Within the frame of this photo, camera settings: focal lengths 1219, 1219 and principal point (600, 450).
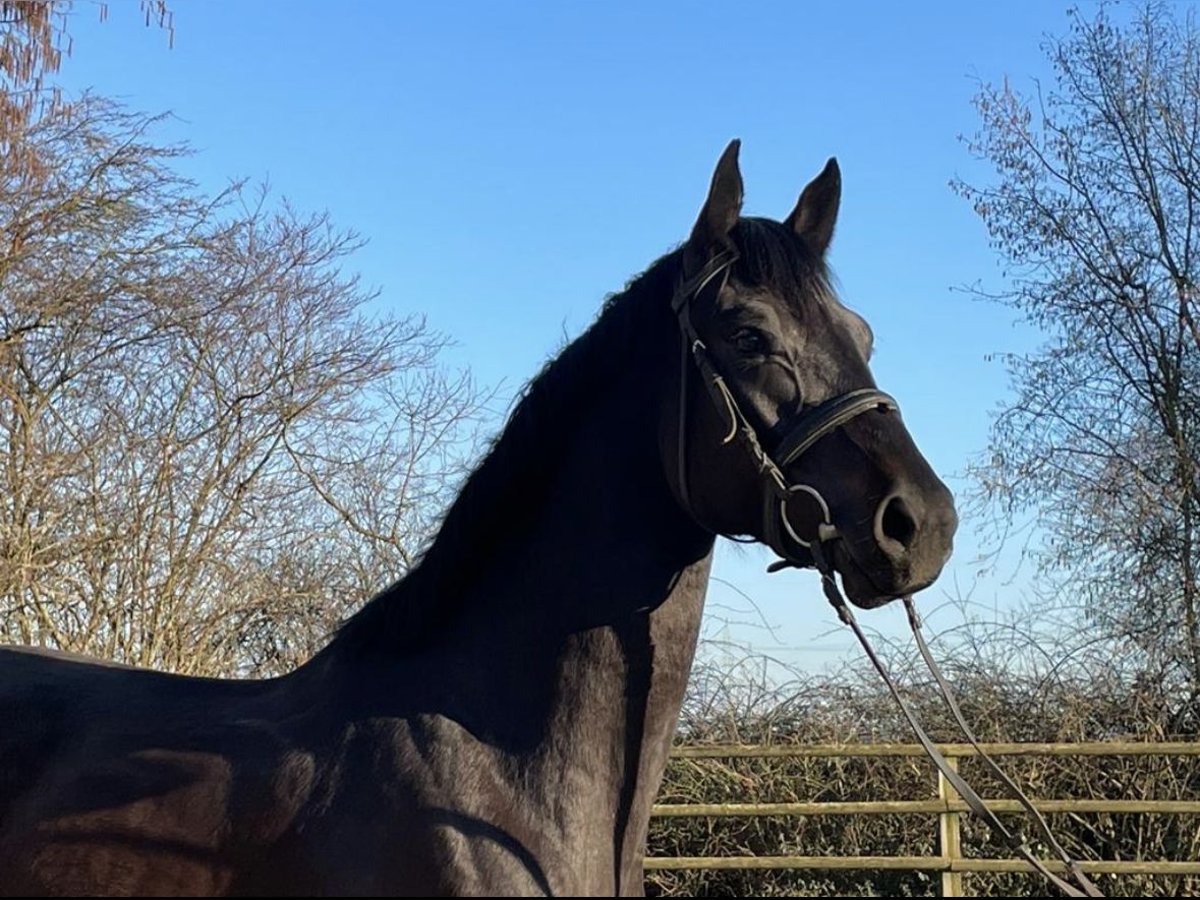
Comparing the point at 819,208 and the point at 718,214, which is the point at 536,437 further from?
the point at 819,208

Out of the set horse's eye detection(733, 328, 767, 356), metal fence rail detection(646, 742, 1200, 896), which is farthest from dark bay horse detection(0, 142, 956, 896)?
metal fence rail detection(646, 742, 1200, 896)

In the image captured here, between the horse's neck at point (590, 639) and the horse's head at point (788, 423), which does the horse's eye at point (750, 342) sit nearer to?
the horse's head at point (788, 423)

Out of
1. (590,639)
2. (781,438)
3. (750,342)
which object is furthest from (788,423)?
(590,639)

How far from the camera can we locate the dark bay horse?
2.81m

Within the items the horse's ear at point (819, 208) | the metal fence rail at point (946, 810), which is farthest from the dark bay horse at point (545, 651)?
the metal fence rail at point (946, 810)

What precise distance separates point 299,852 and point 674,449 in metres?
1.32

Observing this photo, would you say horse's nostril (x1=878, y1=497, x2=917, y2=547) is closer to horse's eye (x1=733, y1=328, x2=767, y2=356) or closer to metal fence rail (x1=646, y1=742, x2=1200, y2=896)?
horse's eye (x1=733, y1=328, x2=767, y2=356)

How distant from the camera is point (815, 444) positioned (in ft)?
9.55

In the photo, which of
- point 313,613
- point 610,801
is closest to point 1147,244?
point 313,613

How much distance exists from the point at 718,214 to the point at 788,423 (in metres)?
0.64

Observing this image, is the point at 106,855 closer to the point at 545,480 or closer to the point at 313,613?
the point at 545,480

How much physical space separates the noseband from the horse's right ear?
27 cm

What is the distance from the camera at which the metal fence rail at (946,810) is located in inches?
338

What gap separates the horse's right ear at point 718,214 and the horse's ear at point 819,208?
0.31m
